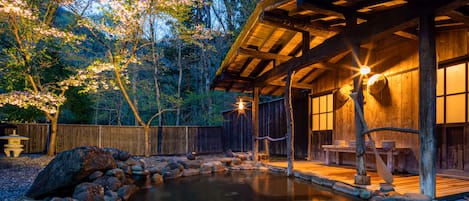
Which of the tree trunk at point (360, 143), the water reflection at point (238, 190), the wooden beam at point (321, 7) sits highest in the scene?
the wooden beam at point (321, 7)

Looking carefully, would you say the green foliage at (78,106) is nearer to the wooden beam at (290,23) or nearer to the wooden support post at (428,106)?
the wooden beam at (290,23)

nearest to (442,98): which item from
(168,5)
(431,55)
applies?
(431,55)

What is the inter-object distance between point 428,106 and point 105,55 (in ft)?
36.2

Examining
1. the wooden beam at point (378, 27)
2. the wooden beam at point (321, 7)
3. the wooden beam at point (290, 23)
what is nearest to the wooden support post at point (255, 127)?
the wooden beam at point (378, 27)

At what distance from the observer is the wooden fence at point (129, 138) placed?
9.92 meters

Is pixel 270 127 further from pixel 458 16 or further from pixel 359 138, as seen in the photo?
pixel 458 16

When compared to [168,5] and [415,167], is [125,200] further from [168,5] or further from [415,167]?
[168,5]

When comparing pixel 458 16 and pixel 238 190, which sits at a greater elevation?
pixel 458 16

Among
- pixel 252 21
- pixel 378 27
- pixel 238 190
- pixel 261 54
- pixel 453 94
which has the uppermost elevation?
pixel 252 21

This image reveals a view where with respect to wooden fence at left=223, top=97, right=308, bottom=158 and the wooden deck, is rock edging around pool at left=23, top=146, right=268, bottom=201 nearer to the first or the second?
the wooden deck

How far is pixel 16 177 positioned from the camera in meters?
5.46

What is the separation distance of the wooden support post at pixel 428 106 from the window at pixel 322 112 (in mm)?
4435

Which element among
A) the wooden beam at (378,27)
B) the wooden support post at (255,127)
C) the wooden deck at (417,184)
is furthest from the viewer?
the wooden support post at (255,127)

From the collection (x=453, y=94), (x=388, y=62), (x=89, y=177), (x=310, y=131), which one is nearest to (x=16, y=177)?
(x=89, y=177)
